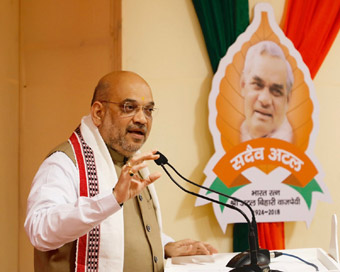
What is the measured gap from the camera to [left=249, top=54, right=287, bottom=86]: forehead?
118 inches

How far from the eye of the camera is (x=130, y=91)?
2146mm

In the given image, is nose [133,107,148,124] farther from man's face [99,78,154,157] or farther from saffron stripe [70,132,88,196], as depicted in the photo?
saffron stripe [70,132,88,196]

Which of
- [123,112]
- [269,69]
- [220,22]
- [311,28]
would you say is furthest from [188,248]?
[311,28]

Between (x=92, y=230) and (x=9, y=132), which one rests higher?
(x=9, y=132)

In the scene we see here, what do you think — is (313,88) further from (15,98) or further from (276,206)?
(15,98)

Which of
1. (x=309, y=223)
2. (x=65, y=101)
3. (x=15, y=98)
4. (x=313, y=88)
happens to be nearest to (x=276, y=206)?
(x=309, y=223)

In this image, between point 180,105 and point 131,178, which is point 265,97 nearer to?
point 180,105

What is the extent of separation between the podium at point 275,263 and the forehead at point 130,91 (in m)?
0.67

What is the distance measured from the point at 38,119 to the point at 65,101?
24 centimetres

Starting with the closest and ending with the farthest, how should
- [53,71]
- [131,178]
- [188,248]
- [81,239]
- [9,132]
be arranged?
[131,178]
[81,239]
[188,248]
[9,132]
[53,71]

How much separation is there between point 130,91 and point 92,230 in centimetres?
59

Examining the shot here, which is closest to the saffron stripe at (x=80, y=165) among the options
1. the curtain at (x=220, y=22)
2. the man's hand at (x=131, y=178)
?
the man's hand at (x=131, y=178)

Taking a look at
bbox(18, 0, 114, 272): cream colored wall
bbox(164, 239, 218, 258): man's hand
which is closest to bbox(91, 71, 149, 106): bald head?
bbox(164, 239, 218, 258): man's hand

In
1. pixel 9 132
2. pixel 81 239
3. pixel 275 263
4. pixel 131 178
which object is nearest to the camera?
pixel 131 178
